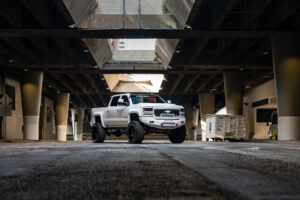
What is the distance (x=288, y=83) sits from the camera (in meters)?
27.9

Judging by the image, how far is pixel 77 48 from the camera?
36000 mm

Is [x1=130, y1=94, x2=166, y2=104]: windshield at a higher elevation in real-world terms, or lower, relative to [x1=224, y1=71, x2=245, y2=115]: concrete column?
lower

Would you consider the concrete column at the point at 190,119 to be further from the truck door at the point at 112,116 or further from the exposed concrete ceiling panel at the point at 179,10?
the truck door at the point at 112,116

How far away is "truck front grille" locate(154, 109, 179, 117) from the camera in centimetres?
1823

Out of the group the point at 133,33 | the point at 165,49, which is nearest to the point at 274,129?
the point at 165,49

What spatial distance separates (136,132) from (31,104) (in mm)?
26674

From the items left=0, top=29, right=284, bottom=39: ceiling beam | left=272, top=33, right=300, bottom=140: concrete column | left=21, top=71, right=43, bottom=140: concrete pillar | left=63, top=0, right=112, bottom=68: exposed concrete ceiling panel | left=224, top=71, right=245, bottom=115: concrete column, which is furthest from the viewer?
left=224, top=71, right=245, bottom=115: concrete column

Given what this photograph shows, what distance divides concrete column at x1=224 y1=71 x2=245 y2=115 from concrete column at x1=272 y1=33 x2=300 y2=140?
44.1 feet

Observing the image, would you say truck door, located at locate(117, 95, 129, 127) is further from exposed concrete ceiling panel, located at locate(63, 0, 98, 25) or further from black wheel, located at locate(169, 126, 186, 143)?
exposed concrete ceiling panel, located at locate(63, 0, 98, 25)

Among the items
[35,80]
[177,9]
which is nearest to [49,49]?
Answer: [35,80]

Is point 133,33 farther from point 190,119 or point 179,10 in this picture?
point 190,119

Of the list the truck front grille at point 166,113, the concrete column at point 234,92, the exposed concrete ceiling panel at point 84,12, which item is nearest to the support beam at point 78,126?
the concrete column at point 234,92

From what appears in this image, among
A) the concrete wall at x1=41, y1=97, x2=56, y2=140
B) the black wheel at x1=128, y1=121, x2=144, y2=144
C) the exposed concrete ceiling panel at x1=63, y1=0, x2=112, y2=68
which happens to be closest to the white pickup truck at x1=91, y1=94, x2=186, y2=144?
the black wheel at x1=128, y1=121, x2=144, y2=144

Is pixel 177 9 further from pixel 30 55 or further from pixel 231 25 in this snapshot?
pixel 30 55
